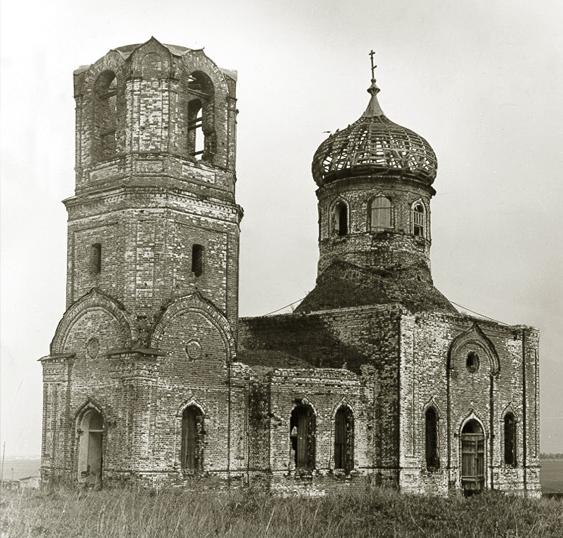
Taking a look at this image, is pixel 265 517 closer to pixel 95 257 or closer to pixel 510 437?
pixel 95 257

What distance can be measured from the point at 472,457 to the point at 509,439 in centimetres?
177

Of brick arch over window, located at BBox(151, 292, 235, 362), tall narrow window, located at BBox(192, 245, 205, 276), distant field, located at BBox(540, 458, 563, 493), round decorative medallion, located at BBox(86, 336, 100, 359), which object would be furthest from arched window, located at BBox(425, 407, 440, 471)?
distant field, located at BBox(540, 458, 563, 493)

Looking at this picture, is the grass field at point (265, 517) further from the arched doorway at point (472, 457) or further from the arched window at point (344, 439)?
the arched doorway at point (472, 457)

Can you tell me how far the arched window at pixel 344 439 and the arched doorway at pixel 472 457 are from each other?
129 inches

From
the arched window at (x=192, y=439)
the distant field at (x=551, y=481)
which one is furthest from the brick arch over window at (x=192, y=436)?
the distant field at (x=551, y=481)

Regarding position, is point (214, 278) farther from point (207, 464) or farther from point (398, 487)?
point (398, 487)

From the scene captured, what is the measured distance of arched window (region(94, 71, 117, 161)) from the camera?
22.0 metres

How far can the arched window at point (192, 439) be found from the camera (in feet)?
66.8

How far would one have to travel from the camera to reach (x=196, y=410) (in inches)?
810

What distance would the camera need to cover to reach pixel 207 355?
2088 centimetres

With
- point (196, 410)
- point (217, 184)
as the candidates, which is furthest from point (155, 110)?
point (196, 410)

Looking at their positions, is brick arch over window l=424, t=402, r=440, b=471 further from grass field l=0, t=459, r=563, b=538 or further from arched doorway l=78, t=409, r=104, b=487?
arched doorway l=78, t=409, r=104, b=487

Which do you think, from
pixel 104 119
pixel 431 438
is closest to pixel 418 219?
pixel 431 438

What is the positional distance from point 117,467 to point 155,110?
7505mm
